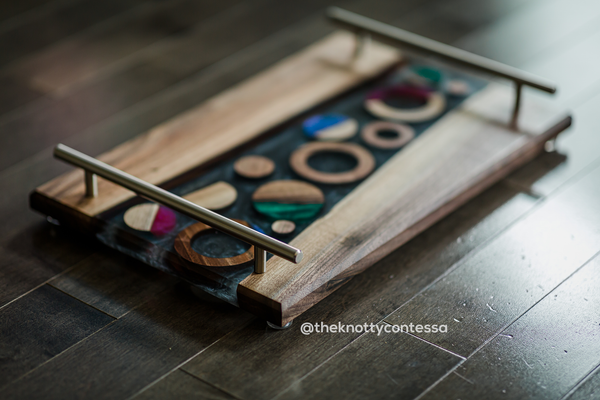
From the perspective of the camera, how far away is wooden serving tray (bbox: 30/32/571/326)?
4.26 feet

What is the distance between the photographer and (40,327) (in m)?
1.26

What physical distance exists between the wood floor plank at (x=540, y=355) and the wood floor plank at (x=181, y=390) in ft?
1.04

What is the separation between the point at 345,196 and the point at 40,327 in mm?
604

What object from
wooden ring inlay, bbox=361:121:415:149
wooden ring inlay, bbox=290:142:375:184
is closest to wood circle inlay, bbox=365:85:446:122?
wooden ring inlay, bbox=361:121:415:149

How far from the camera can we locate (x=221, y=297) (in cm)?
129

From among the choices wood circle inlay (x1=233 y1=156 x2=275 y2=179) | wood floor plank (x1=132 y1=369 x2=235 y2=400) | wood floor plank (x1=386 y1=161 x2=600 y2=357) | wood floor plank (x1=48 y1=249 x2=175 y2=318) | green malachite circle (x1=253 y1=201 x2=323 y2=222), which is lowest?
wood floor plank (x1=132 y1=369 x2=235 y2=400)

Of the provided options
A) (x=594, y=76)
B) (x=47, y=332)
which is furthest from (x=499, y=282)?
(x=594, y=76)

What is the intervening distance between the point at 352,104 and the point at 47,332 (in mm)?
904

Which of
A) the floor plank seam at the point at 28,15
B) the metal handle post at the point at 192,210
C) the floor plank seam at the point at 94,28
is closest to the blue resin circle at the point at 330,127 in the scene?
the metal handle post at the point at 192,210

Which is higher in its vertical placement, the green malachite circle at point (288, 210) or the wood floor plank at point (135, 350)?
the green malachite circle at point (288, 210)

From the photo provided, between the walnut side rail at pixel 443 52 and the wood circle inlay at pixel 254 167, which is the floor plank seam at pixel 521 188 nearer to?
the walnut side rail at pixel 443 52

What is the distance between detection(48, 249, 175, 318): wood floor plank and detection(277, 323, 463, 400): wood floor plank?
13.2 inches

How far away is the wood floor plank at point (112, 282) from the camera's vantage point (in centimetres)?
132

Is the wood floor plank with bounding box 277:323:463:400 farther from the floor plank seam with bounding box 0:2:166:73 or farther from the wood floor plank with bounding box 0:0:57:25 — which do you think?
the wood floor plank with bounding box 0:0:57:25
